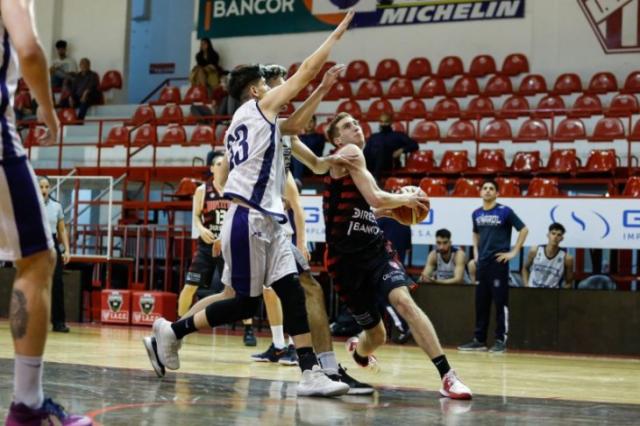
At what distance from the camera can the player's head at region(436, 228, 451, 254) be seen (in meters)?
13.3

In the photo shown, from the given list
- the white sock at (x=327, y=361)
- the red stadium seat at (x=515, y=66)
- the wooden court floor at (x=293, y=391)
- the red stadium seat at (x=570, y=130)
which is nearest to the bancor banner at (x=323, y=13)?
the red stadium seat at (x=515, y=66)

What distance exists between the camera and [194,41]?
2444cm

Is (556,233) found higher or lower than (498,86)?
lower

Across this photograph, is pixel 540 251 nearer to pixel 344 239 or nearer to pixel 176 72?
pixel 344 239

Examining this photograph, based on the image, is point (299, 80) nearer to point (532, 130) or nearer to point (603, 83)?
point (532, 130)

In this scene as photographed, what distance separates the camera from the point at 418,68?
69.9 feet

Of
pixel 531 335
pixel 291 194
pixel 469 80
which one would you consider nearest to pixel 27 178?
pixel 291 194

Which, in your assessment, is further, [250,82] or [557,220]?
[557,220]

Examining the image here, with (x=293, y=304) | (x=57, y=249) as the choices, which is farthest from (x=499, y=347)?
(x=293, y=304)

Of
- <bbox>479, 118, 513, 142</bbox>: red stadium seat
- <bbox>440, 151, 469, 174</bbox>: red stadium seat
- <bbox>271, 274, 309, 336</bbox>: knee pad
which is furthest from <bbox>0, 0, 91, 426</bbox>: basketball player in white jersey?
<bbox>479, 118, 513, 142</bbox>: red stadium seat

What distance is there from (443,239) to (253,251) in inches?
296

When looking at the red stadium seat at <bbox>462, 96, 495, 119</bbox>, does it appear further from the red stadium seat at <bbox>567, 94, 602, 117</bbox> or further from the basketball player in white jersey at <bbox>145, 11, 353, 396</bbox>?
the basketball player in white jersey at <bbox>145, 11, 353, 396</bbox>

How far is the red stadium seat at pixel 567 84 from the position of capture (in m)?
19.1

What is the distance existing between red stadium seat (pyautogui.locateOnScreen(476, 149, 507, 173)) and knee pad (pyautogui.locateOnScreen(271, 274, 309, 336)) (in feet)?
33.8
